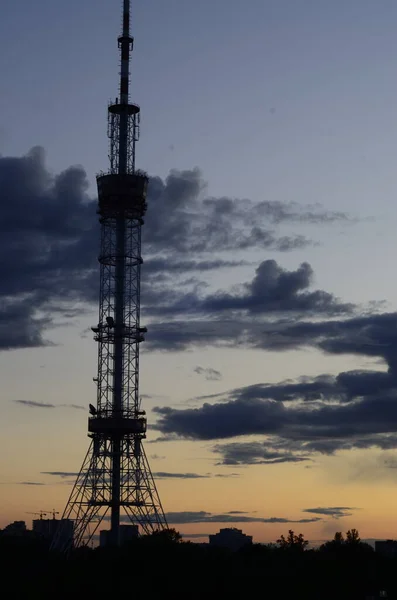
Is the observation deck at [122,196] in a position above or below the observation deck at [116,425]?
above

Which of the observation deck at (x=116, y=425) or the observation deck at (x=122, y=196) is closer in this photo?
the observation deck at (x=116, y=425)

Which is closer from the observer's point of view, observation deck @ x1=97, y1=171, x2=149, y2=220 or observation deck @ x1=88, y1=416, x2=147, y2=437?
observation deck @ x1=88, y1=416, x2=147, y2=437

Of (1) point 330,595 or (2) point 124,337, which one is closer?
(1) point 330,595

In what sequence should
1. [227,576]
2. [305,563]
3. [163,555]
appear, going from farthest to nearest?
1. [305,563]
2. [163,555]
3. [227,576]

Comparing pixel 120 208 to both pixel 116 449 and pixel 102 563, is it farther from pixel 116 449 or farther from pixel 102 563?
pixel 102 563

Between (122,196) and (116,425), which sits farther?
(122,196)

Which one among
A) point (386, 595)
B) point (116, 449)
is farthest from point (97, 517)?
point (386, 595)

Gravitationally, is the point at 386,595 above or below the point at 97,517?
below

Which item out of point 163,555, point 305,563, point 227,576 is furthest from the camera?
point 305,563

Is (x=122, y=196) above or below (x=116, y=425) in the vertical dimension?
above

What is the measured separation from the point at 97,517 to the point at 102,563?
922 inches

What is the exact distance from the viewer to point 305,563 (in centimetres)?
18800

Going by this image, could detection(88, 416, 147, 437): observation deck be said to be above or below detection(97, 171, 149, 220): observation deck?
below

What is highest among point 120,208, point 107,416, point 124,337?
point 120,208
